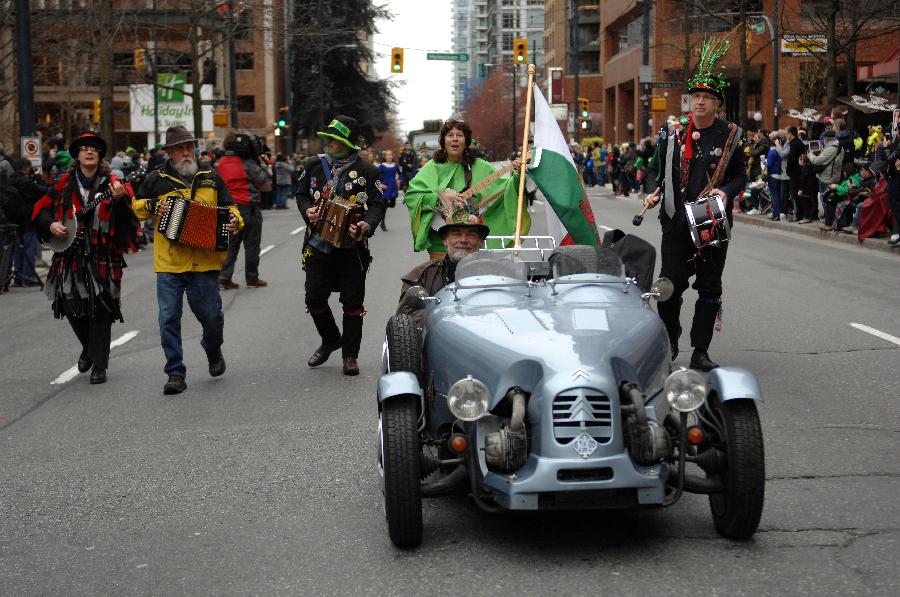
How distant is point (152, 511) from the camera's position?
6008 millimetres

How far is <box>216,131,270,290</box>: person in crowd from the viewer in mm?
15969

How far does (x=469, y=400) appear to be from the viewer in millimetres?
4930

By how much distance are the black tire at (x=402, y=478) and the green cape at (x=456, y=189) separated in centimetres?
361

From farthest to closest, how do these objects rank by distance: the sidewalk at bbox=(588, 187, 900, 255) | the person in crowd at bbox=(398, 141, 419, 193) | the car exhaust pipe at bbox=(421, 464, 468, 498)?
the person in crowd at bbox=(398, 141, 419, 193), the sidewalk at bbox=(588, 187, 900, 255), the car exhaust pipe at bbox=(421, 464, 468, 498)

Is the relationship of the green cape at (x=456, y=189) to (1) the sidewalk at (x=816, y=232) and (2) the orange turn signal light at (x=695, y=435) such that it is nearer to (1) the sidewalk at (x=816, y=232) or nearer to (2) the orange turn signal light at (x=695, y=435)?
(2) the orange turn signal light at (x=695, y=435)

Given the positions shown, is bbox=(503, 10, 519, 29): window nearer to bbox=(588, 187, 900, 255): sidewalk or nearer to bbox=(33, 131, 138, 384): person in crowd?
bbox=(588, 187, 900, 255): sidewalk

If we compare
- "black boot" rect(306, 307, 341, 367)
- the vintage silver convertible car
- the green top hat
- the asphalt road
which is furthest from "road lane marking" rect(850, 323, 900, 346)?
the vintage silver convertible car

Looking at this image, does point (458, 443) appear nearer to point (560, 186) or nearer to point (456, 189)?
point (560, 186)

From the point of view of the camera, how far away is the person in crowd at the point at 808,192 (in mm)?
24750

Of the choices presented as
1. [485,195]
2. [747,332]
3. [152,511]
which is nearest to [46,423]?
[152,511]

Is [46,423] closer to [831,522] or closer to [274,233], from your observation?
[831,522]

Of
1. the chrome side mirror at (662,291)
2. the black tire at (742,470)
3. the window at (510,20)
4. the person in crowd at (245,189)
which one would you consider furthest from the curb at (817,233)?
the window at (510,20)

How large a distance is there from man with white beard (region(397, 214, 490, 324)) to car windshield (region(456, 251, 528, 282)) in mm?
727

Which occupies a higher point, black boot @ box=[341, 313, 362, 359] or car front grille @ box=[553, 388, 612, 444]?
car front grille @ box=[553, 388, 612, 444]
